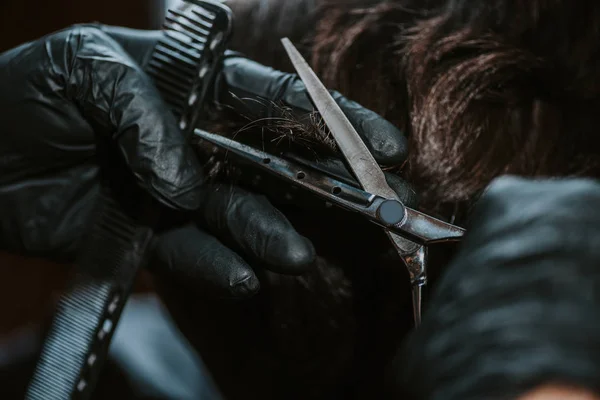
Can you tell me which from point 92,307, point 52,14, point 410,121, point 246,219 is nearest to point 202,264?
point 246,219

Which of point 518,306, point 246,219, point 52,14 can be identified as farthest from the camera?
point 52,14

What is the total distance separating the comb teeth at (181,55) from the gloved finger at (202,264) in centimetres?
15

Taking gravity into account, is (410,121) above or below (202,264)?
above

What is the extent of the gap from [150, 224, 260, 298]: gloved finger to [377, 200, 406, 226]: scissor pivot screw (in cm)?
17

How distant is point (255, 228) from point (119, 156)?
0.27 meters

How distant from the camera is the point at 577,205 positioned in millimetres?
408

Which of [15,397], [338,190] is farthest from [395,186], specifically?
[15,397]

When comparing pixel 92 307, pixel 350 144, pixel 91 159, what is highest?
pixel 350 144

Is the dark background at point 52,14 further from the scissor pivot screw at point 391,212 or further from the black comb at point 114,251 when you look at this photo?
the scissor pivot screw at point 391,212

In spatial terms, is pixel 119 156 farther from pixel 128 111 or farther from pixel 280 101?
pixel 280 101

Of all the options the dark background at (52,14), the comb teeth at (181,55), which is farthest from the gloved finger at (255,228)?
the dark background at (52,14)

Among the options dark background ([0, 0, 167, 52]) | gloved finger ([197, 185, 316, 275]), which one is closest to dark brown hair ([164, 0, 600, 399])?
gloved finger ([197, 185, 316, 275])

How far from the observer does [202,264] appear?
0.70m

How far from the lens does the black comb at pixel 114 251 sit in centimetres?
74
